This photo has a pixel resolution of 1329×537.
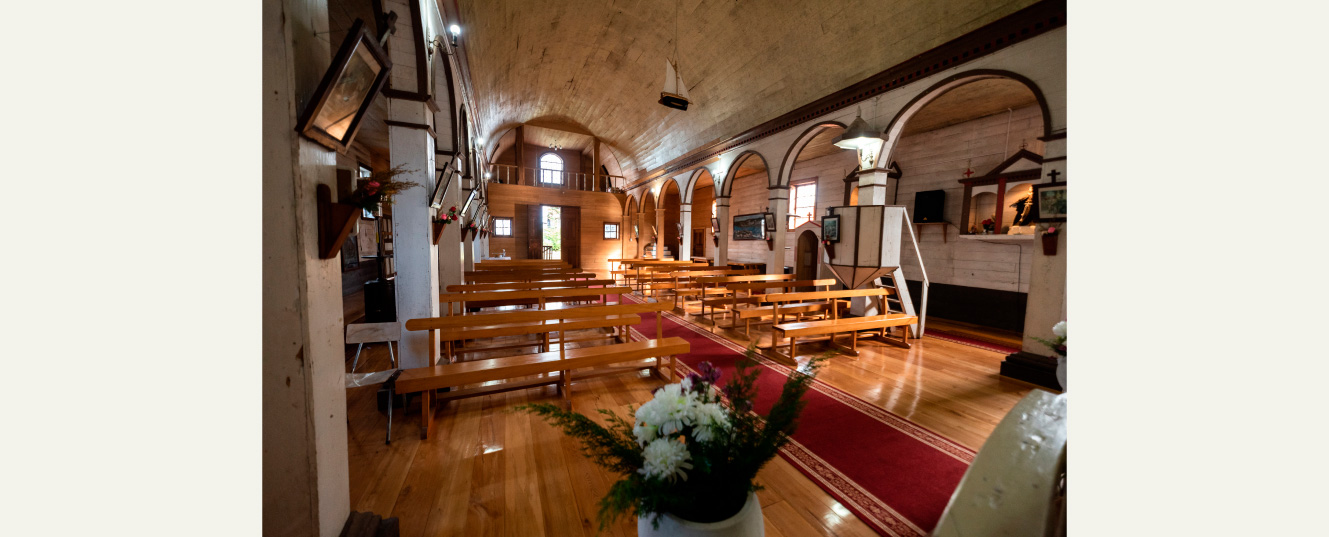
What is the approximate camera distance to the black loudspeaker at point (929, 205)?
7.12 m

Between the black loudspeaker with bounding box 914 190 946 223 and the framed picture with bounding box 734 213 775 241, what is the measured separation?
302 centimetres

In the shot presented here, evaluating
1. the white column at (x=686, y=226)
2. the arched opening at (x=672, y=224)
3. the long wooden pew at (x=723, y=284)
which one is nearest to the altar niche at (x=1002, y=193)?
the long wooden pew at (x=723, y=284)

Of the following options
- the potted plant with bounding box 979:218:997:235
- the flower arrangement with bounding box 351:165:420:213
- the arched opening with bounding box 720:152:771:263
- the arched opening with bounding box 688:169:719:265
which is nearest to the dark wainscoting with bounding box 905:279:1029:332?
the potted plant with bounding box 979:218:997:235

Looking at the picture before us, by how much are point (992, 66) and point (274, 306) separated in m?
5.82

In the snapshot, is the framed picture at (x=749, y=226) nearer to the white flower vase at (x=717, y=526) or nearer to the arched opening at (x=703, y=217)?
the arched opening at (x=703, y=217)

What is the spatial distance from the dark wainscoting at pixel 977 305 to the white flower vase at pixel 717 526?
6.97 m

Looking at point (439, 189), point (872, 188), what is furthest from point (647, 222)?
point (439, 189)

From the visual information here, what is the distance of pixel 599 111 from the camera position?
36.0 feet

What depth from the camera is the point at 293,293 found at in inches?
43.9

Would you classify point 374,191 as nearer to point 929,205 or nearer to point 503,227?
point 929,205

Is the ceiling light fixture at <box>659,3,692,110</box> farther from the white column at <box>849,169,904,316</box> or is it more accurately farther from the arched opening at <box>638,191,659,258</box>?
the arched opening at <box>638,191,659,258</box>

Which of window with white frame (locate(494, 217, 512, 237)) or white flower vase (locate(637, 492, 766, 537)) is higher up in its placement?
window with white frame (locate(494, 217, 512, 237))

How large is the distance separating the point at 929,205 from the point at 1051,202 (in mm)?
4048

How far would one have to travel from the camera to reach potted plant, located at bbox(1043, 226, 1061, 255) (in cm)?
354
